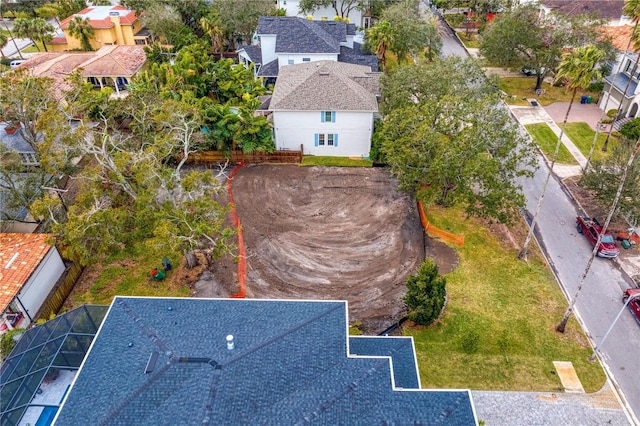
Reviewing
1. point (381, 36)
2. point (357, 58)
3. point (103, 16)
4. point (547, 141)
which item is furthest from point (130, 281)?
point (103, 16)

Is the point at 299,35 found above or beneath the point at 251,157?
above

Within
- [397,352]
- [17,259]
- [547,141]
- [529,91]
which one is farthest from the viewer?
[529,91]

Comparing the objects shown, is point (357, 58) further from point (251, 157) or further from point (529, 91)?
point (529, 91)

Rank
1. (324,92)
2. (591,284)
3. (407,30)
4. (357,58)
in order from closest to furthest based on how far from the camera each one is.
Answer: (591,284), (324,92), (407,30), (357,58)

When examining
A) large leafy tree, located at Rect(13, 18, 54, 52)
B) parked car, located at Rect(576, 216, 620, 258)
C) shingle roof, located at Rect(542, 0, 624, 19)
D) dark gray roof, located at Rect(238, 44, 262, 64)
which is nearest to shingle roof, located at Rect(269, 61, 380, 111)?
dark gray roof, located at Rect(238, 44, 262, 64)

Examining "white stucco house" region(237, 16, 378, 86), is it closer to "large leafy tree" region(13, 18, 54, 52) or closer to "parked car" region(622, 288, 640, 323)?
"large leafy tree" region(13, 18, 54, 52)

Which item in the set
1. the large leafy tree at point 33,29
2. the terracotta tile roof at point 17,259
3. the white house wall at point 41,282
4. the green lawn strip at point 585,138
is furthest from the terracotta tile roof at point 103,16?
the green lawn strip at point 585,138

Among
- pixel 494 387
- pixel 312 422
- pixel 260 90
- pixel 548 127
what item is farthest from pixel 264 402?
pixel 548 127

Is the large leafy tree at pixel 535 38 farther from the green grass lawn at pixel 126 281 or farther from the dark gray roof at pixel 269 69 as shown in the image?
the green grass lawn at pixel 126 281
